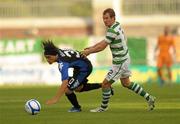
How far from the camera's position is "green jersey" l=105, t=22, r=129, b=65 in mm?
15555

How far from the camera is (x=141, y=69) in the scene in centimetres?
3609

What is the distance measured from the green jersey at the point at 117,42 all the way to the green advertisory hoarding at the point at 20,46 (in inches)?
867

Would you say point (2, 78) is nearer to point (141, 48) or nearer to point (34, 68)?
point (34, 68)

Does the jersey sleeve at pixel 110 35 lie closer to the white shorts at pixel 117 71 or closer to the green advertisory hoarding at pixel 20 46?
the white shorts at pixel 117 71

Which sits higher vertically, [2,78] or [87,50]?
[87,50]

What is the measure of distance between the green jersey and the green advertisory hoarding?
22012mm

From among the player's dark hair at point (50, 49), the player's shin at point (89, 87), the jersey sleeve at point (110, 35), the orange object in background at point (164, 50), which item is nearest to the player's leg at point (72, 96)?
the player's shin at point (89, 87)

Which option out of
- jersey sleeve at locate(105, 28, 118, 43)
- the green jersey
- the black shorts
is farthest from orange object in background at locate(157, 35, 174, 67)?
jersey sleeve at locate(105, 28, 118, 43)

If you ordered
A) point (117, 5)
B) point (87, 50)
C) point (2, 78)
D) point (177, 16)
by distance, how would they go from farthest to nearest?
point (177, 16)
point (117, 5)
point (2, 78)
point (87, 50)

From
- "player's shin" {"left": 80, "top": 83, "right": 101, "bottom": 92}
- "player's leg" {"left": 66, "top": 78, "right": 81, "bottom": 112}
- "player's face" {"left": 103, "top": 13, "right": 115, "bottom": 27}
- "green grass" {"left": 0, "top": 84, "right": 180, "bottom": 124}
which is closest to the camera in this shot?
"green grass" {"left": 0, "top": 84, "right": 180, "bottom": 124}

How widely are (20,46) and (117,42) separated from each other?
22789mm

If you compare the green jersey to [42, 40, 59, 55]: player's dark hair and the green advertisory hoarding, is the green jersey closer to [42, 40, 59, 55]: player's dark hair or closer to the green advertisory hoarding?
[42, 40, 59, 55]: player's dark hair

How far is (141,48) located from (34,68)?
5.18 metres

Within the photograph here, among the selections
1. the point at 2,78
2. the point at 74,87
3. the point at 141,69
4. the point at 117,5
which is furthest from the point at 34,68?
the point at 74,87
